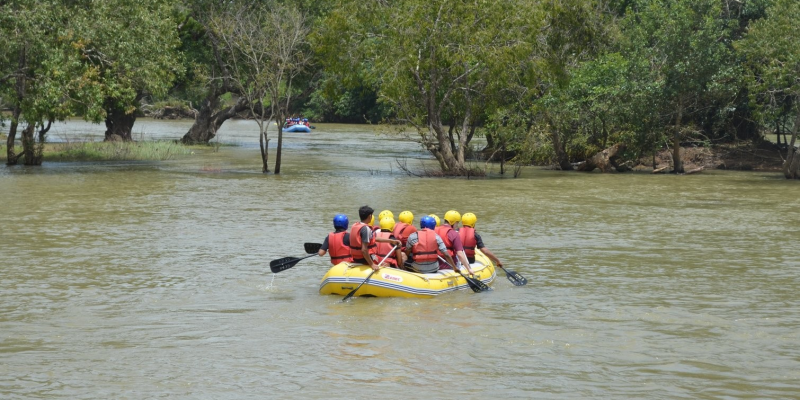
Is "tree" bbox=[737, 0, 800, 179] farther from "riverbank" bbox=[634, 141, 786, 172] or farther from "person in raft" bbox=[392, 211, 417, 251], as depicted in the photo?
"person in raft" bbox=[392, 211, 417, 251]

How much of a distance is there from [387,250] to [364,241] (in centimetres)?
54

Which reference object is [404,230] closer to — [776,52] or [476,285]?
[476,285]

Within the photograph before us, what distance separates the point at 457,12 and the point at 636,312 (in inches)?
853

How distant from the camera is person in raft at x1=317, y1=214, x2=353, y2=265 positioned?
577 inches

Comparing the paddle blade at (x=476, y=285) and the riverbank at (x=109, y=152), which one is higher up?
the riverbank at (x=109, y=152)

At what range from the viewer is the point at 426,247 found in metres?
14.7

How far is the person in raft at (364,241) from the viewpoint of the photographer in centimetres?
1417

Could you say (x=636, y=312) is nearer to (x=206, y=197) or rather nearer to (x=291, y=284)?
(x=291, y=284)

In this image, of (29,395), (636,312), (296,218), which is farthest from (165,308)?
(296,218)

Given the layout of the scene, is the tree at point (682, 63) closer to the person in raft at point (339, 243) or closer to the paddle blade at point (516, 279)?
the paddle blade at point (516, 279)

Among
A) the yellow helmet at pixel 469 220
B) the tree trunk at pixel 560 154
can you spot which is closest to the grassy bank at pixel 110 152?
the tree trunk at pixel 560 154

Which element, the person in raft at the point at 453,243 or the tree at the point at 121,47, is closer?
the person in raft at the point at 453,243

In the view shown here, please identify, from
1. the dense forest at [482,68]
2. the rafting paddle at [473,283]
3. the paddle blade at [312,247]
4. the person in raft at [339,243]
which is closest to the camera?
the person in raft at [339,243]

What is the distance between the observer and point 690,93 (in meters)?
38.7
